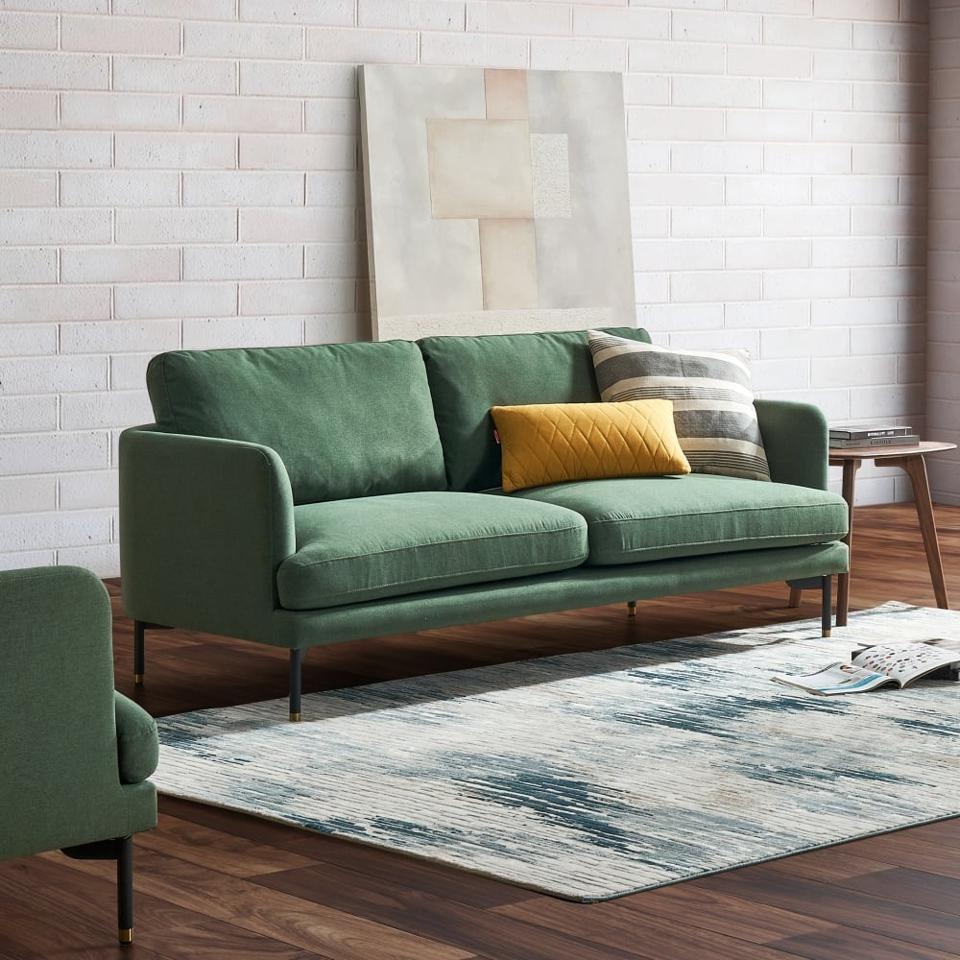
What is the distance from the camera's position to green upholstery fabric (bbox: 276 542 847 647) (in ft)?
13.4

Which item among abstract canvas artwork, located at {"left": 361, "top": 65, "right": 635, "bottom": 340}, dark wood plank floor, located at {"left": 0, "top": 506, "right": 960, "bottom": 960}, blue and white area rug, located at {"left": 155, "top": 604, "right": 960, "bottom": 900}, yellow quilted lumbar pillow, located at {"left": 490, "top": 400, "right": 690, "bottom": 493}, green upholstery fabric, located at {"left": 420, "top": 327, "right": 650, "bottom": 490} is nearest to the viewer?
dark wood plank floor, located at {"left": 0, "top": 506, "right": 960, "bottom": 960}

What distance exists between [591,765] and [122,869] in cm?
125

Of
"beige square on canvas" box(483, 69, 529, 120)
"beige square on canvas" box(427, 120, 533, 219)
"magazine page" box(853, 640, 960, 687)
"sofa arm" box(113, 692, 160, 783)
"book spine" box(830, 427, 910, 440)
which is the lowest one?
"magazine page" box(853, 640, 960, 687)

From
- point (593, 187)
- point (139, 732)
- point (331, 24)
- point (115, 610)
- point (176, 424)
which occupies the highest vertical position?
point (331, 24)

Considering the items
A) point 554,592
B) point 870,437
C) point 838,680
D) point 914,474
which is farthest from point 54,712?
point 914,474

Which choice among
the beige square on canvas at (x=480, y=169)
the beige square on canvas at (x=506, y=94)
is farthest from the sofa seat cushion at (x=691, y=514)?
the beige square on canvas at (x=506, y=94)

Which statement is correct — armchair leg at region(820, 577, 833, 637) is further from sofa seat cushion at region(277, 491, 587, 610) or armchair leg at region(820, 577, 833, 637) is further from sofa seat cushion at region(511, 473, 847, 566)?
sofa seat cushion at region(277, 491, 587, 610)

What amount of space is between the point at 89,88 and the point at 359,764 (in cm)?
298

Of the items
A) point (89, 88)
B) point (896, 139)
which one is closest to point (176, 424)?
point (89, 88)

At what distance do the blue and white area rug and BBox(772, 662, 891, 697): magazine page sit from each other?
0.12 feet

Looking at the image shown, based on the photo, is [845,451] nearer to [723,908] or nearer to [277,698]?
[277,698]

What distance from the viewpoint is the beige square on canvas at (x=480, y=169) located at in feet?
21.2

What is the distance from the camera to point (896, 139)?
25.9ft

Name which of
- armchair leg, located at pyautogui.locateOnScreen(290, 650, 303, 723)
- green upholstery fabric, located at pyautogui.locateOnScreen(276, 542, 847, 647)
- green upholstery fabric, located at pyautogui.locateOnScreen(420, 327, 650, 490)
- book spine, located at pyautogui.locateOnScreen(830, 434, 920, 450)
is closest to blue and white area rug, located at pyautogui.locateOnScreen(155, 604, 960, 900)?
armchair leg, located at pyautogui.locateOnScreen(290, 650, 303, 723)
